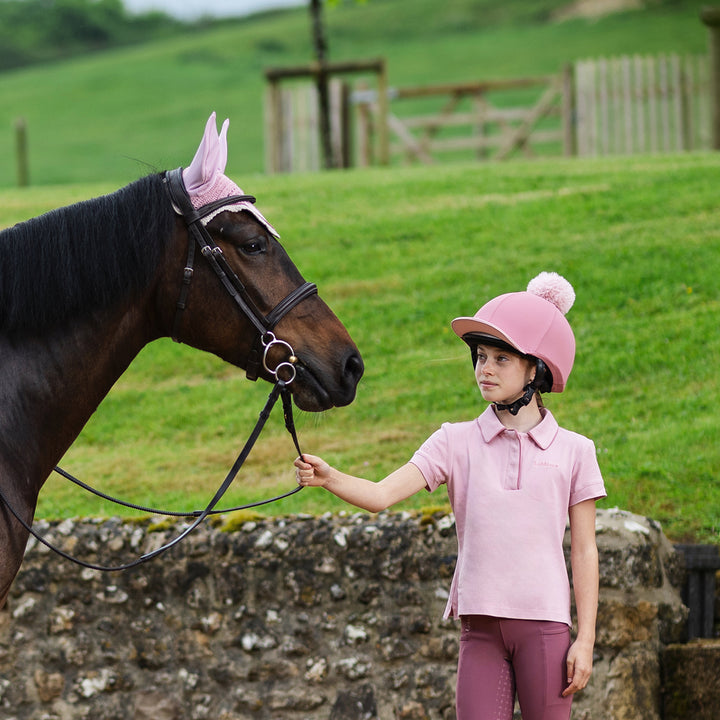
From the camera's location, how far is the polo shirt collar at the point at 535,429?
10.3 feet

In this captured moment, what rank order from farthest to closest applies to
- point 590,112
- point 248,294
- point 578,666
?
point 590,112, point 248,294, point 578,666

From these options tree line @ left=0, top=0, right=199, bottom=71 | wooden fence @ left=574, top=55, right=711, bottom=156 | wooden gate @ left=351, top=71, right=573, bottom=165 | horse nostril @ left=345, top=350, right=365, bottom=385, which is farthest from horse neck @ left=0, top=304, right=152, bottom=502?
tree line @ left=0, top=0, right=199, bottom=71

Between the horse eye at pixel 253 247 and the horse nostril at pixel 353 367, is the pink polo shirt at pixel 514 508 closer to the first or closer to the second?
the horse nostril at pixel 353 367

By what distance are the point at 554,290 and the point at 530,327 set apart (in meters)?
0.19

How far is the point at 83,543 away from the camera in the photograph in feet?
16.7

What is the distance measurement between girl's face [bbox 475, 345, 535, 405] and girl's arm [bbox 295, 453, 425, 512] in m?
0.34

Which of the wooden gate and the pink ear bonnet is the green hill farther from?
the pink ear bonnet

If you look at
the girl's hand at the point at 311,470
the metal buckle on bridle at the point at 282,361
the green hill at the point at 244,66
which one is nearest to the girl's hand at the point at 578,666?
the girl's hand at the point at 311,470

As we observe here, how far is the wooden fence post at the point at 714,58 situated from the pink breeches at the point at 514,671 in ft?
37.3

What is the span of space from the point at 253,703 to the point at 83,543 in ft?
3.71

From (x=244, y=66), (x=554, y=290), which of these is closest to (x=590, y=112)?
(x=554, y=290)

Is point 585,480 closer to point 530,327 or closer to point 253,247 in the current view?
point 530,327

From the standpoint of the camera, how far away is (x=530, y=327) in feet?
10.2

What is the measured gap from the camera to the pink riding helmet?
10.1 ft
